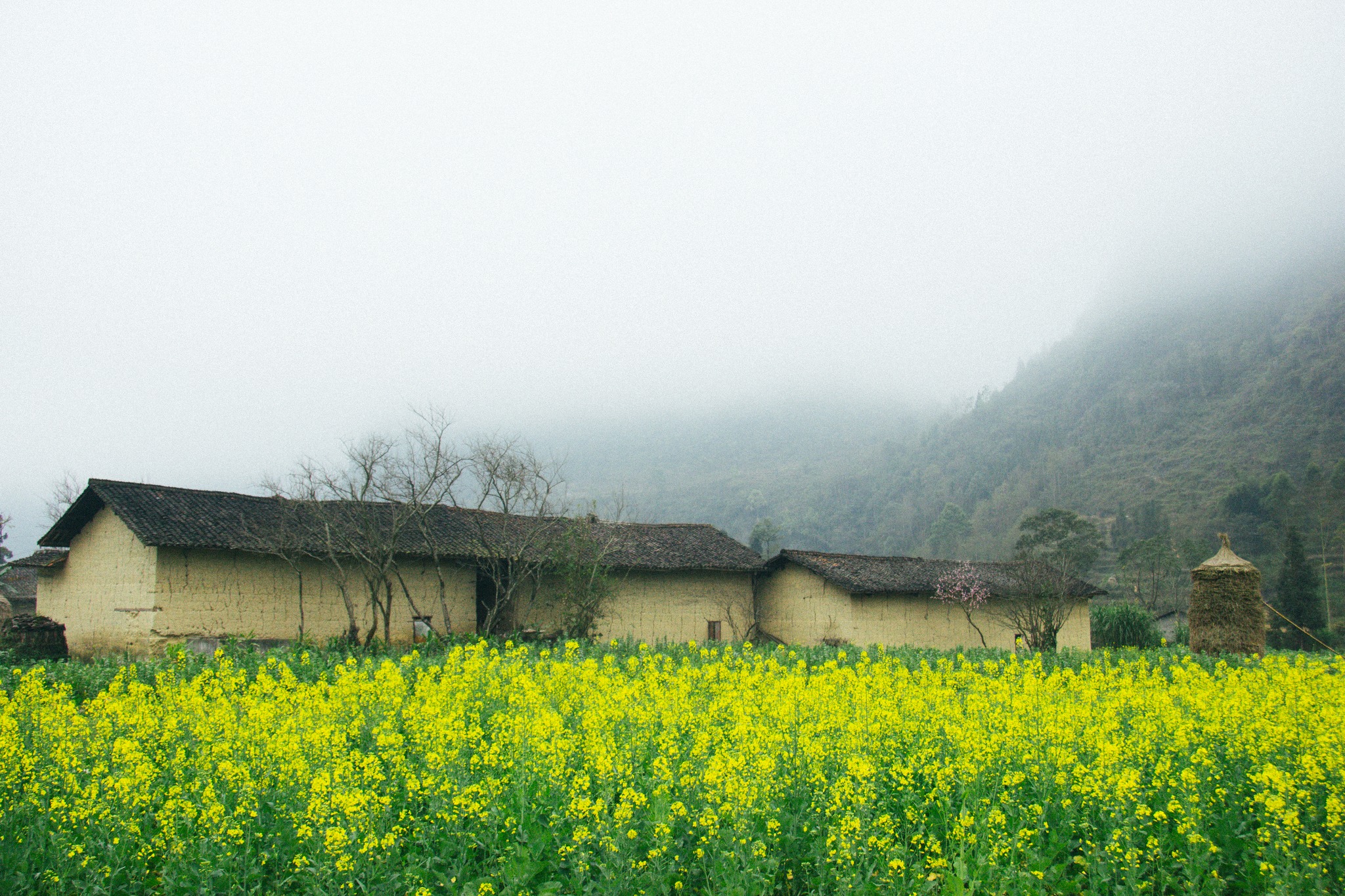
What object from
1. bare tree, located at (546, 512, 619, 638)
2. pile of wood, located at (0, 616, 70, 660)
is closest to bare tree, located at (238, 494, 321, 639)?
pile of wood, located at (0, 616, 70, 660)

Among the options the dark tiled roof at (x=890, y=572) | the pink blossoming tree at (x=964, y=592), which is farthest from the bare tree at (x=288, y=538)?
the pink blossoming tree at (x=964, y=592)

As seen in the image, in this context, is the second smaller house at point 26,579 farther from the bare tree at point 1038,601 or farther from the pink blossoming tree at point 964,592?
the bare tree at point 1038,601

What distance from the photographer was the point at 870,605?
2377cm

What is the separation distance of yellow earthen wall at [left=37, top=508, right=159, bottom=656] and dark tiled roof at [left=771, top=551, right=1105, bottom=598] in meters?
16.0

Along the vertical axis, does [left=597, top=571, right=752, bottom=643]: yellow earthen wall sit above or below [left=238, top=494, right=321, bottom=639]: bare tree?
below

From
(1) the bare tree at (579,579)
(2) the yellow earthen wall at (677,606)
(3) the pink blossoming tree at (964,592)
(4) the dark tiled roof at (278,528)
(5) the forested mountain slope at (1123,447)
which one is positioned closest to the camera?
(4) the dark tiled roof at (278,528)

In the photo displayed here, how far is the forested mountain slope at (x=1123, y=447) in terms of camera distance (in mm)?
65375

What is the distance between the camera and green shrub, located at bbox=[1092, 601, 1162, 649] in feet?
105

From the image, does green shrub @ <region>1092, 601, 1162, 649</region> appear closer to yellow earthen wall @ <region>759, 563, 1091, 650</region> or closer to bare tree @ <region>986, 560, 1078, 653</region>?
yellow earthen wall @ <region>759, 563, 1091, 650</region>

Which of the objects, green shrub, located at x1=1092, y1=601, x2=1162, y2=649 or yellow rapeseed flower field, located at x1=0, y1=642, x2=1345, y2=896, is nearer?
yellow rapeseed flower field, located at x1=0, y1=642, x2=1345, y2=896

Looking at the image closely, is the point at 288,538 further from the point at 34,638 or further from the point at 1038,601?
the point at 1038,601

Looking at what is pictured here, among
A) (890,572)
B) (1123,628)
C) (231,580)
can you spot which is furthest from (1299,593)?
(231,580)

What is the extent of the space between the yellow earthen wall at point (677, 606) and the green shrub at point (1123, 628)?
1527 centimetres

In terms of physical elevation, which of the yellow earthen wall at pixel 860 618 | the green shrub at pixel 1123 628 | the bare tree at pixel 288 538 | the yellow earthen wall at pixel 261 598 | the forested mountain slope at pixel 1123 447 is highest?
the forested mountain slope at pixel 1123 447
